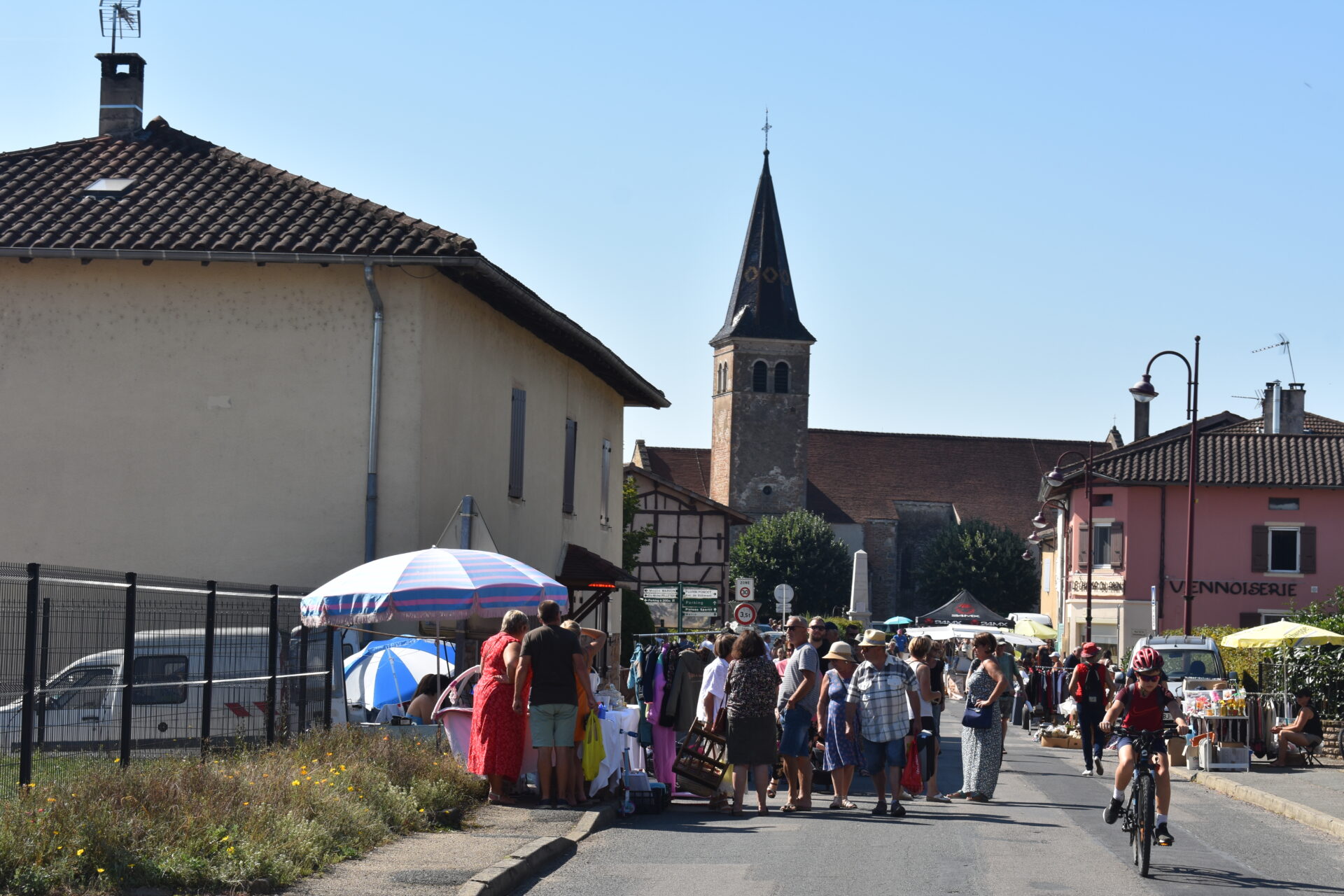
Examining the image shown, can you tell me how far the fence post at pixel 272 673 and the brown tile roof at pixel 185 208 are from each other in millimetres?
5765

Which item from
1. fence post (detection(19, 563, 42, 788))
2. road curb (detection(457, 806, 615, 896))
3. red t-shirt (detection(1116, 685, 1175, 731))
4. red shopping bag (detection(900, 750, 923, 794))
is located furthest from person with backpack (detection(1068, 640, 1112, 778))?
fence post (detection(19, 563, 42, 788))

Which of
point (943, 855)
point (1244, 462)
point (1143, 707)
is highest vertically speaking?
point (1244, 462)

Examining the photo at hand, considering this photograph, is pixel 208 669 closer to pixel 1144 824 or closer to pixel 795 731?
pixel 795 731

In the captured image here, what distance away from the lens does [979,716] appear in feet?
48.5

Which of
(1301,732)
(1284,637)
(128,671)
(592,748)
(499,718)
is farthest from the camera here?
(1284,637)

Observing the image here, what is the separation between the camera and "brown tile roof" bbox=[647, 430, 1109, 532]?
110 metres

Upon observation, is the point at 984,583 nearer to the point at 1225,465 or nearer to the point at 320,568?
the point at 1225,465

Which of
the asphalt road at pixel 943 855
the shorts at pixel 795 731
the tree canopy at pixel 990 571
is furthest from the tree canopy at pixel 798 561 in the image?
the shorts at pixel 795 731

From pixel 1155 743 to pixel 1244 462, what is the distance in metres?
47.7

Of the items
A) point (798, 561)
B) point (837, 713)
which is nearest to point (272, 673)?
point (837, 713)

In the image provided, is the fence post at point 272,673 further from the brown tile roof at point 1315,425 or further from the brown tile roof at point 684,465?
the brown tile roof at point 684,465

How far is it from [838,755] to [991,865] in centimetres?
366

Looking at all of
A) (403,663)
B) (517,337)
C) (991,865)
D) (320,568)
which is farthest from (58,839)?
(517,337)

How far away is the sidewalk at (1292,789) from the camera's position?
15.1 m
